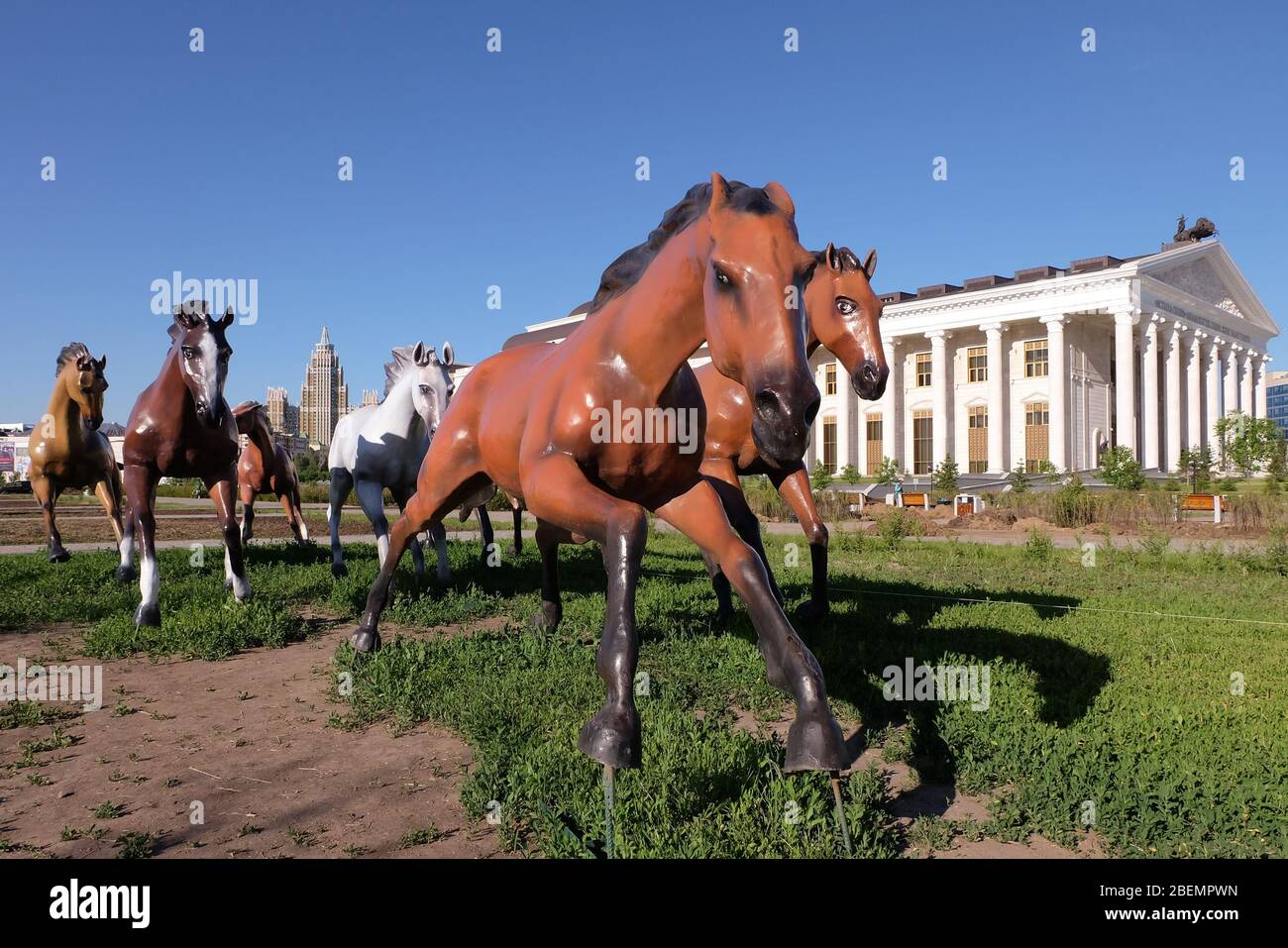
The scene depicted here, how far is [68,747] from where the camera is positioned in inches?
159

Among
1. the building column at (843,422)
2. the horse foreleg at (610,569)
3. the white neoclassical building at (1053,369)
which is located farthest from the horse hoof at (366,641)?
the building column at (843,422)

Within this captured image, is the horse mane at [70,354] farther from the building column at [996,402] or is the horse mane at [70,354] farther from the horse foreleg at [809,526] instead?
the building column at [996,402]

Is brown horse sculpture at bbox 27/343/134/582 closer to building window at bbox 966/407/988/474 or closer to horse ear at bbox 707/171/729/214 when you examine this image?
horse ear at bbox 707/171/729/214

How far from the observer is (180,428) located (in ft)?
21.6

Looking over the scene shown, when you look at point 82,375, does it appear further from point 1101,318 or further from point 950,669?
point 1101,318

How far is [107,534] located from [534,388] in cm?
1597

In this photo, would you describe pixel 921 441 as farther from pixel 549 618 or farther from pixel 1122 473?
pixel 549 618

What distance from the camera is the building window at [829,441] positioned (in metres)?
58.2

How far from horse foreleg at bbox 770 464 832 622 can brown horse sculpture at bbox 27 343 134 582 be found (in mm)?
7454

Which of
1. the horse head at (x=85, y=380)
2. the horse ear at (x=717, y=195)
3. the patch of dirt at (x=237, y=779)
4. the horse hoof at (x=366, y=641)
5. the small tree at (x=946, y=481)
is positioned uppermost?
the horse head at (x=85, y=380)

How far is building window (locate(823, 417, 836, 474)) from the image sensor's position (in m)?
58.2

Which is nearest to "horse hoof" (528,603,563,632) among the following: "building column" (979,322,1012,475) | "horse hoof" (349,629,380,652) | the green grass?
the green grass

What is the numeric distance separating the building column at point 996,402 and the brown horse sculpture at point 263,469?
1772 inches
